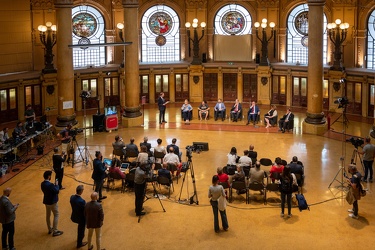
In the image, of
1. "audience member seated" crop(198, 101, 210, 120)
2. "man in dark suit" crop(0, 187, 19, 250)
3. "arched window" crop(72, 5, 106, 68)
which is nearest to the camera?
"man in dark suit" crop(0, 187, 19, 250)

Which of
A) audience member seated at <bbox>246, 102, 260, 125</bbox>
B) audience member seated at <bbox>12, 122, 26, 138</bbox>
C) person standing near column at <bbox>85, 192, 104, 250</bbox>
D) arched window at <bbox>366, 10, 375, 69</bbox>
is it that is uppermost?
arched window at <bbox>366, 10, 375, 69</bbox>

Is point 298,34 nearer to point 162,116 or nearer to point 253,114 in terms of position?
point 253,114

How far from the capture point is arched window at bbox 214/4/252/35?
3459 centimetres

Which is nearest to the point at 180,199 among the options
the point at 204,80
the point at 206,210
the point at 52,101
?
the point at 206,210

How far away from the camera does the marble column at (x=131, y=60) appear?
27453 mm

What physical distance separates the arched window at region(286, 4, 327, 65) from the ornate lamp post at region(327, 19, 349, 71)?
9.17 ft

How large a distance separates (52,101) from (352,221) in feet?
65.6

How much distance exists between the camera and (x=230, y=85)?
3438 cm

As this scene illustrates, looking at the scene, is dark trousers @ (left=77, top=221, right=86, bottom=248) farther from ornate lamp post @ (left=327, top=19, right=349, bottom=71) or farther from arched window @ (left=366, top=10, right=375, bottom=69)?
arched window @ (left=366, top=10, right=375, bottom=69)

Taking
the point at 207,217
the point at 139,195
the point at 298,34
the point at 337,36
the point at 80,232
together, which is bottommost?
the point at 207,217

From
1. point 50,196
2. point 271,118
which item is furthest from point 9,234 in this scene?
point 271,118

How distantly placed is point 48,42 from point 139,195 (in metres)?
16.6

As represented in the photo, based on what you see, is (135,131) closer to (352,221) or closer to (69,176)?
(69,176)

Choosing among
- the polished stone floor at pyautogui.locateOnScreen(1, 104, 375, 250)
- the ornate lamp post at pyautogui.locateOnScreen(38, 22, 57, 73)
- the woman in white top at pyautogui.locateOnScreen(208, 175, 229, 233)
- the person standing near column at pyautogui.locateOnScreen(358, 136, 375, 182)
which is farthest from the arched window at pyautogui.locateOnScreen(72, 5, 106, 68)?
the woman in white top at pyautogui.locateOnScreen(208, 175, 229, 233)
